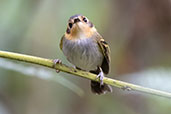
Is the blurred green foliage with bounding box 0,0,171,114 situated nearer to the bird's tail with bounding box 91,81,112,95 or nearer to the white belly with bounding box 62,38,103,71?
the bird's tail with bounding box 91,81,112,95

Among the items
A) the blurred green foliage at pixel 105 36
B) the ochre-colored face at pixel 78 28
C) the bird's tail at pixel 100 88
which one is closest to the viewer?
the ochre-colored face at pixel 78 28

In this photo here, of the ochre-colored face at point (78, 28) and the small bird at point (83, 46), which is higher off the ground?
the ochre-colored face at point (78, 28)

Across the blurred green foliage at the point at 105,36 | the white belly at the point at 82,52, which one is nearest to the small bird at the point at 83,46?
the white belly at the point at 82,52

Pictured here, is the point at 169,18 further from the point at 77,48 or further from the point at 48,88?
the point at 48,88

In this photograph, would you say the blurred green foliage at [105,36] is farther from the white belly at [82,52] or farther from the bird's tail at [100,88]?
the white belly at [82,52]

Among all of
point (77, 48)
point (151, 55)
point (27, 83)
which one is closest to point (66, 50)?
point (77, 48)

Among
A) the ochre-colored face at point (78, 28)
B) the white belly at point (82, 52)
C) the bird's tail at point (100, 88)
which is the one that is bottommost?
the bird's tail at point (100, 88)

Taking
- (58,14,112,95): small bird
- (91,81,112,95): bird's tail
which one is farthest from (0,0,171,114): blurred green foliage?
(58,14,112,95): small bird
